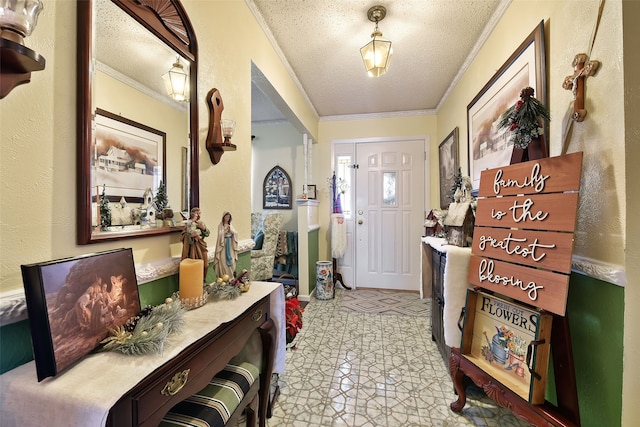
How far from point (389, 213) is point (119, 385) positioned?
3.68 m

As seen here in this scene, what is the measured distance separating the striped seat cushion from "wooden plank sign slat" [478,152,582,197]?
1497 mm

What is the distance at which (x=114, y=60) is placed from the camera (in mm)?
928

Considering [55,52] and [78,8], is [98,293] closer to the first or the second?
[55,52]

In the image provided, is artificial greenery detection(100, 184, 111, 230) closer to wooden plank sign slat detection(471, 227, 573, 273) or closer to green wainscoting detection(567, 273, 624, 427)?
wooden plank sign slat detection(471, 227, 573, 273)

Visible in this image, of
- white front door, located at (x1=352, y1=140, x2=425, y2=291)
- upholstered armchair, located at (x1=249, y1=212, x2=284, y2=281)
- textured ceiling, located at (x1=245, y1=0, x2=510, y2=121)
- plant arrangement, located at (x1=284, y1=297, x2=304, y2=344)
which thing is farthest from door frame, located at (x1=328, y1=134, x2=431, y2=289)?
plant arrangement, located at (x1=284, y1=297, x2=304, y2=344)

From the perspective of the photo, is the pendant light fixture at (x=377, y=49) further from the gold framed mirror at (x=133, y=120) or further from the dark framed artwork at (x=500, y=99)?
the gold framed mirror at (x=133, y=120)

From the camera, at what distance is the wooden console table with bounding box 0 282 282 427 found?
55cm

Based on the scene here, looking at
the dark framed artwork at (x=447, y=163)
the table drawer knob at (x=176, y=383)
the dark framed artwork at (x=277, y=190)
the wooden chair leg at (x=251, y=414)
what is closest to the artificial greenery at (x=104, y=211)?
the table drawer knob at (x=176, y=383)

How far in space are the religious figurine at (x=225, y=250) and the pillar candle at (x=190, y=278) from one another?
186 mm

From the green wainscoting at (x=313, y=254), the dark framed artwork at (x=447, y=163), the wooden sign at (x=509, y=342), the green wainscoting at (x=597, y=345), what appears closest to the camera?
the green wainscoting at (x=597, y=345)

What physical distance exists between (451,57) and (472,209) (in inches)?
64.4

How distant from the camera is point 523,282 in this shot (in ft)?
3.85

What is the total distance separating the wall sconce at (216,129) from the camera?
140cm

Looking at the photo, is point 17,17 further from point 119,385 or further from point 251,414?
point 251,414
